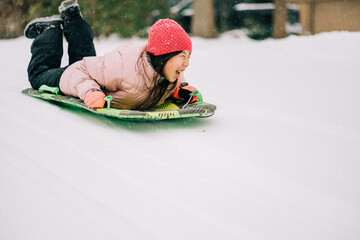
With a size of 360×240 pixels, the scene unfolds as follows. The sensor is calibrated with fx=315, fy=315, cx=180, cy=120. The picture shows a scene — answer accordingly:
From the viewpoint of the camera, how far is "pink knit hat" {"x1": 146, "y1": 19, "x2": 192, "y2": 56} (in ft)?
4.82

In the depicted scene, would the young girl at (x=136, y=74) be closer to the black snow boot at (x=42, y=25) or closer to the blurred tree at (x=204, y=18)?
the black snow boot at (x=42, y=25)

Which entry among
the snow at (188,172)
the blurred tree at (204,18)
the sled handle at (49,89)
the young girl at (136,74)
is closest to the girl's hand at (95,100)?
the young girl at (136,74)

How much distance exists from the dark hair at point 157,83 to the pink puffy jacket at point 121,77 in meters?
0.02

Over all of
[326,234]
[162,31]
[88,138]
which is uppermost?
[162,31]

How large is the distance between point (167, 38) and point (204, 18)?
11.1ft

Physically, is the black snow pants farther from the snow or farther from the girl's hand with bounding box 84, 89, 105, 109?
the girl's hand with bounding box 84, 89, 105, 109

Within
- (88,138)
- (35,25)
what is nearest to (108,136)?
(88,138)

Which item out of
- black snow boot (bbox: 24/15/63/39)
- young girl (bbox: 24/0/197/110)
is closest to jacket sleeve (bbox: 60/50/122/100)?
young girl (bbox: 24/0/197/110)

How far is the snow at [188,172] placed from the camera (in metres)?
0.91

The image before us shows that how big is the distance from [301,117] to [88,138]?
1.15m

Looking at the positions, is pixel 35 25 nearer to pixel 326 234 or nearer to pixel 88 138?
pixel 88 138

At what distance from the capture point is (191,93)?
5.89 ft

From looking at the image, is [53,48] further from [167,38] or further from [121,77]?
[167,38]

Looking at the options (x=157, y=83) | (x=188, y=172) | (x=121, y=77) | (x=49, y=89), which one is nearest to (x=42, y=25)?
(x=49, y=89)
